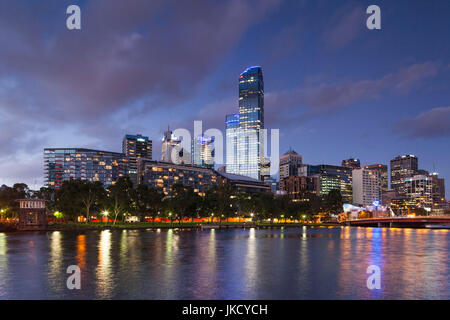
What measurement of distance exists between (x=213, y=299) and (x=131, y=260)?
78.0ft

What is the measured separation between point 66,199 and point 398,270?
13363cm

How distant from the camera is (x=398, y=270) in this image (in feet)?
143

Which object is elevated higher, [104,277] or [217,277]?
[104,277]

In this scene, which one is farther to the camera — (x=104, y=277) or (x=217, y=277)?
(x=217, y=277)
